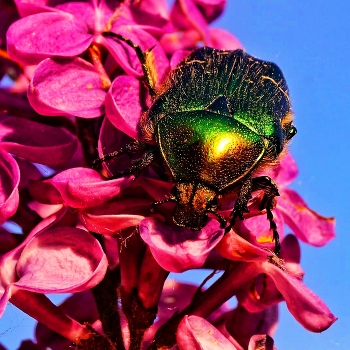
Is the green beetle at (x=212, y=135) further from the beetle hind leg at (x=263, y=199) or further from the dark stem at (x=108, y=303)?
→ the dark stem at (x=108, y=303)

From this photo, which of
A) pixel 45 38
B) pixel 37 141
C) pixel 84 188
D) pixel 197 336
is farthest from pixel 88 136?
pixel 197 336

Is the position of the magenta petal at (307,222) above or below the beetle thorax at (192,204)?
below

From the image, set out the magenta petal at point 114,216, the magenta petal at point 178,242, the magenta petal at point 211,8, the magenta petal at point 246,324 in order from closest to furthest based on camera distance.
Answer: the magenta petal at point 178,242 < the magenta petal at point 114,216 < the magenta petal at point 246,324 < the magenta petal at point 211,8

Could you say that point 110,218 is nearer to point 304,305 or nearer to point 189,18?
point 304,305

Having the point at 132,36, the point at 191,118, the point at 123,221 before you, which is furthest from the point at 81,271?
the point at 132,36

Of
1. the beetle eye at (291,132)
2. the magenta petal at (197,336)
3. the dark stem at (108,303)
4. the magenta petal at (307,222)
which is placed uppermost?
the beetle eye at (291,132)

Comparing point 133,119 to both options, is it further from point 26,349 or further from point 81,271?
point 26,349

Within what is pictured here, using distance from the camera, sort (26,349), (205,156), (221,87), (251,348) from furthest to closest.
→ (26,349) < (251,348) < (221,87) < (205,156)

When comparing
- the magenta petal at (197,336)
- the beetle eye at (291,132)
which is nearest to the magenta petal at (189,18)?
the beetle eye at (291,132)
